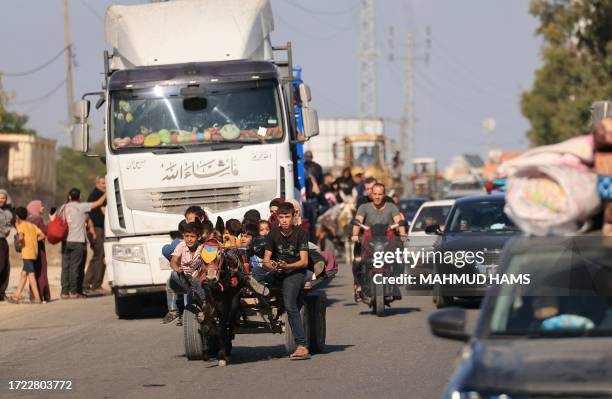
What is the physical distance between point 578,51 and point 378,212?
43084 mm

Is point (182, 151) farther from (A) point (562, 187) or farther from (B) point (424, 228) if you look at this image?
(A) point (562, 187)

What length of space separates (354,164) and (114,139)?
3636 centimetres

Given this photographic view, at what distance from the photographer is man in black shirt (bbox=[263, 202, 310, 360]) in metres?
14.1

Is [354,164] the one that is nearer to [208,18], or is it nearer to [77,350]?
[208,18]

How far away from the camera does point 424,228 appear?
2514cm

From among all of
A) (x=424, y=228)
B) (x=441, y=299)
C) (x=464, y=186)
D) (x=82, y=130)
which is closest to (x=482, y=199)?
(x=441, y=299)

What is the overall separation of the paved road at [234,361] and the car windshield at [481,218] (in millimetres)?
1474

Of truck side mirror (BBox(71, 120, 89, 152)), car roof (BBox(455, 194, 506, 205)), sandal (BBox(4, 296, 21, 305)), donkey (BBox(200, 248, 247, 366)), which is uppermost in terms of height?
truck side mirror (BBox(71, 120, 89, 152))

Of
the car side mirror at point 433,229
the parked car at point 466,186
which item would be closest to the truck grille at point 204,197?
the car side mirror at point 433,229

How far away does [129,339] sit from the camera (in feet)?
57.8

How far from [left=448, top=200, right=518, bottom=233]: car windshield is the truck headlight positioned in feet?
14.8

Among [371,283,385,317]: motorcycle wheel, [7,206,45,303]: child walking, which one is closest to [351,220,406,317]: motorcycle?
[371,283,385,317]: motorcycle wheel

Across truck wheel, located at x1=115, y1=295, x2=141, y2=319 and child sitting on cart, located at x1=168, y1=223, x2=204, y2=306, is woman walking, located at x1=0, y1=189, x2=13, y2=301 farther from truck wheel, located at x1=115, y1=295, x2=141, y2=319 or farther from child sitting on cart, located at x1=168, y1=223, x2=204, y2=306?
child sitting on cart, located at x1=168, y1=223, x2=204, y2=306

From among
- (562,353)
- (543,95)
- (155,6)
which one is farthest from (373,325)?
(543,95)
